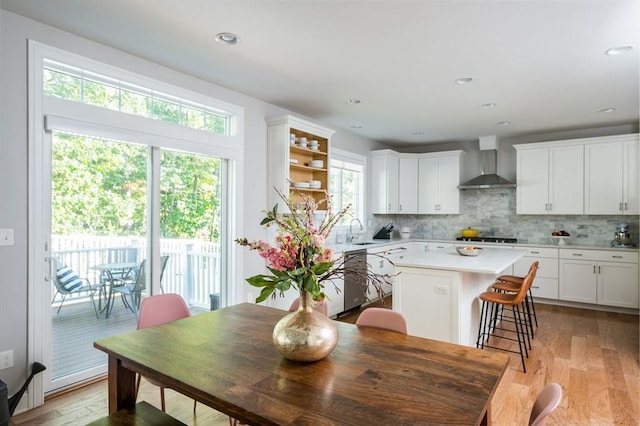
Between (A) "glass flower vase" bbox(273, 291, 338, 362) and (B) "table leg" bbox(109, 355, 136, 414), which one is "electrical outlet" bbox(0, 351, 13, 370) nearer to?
(B) "table leg" bbox(109, 355, 136, 414)

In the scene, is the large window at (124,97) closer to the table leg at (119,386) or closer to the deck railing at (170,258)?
the deck railing at (170,258)

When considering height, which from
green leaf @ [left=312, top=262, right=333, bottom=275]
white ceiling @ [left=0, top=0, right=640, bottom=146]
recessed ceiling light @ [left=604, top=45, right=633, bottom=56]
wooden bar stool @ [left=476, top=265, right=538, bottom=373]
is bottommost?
wooden bar stool @ [left=476, top=265, right=538, bottom=373]

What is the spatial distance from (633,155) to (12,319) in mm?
7199

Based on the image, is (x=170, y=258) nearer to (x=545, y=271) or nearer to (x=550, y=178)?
(x=545, y=271)

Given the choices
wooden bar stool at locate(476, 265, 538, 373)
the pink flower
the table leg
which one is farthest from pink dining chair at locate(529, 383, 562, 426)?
wooden bar stool at locate(476, 265, 538, 373)

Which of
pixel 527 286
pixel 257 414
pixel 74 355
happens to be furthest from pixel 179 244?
pixel 527 286

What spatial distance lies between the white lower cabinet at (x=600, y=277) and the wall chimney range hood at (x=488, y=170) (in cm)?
141

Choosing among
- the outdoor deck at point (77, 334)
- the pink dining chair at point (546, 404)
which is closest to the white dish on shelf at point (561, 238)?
the pink dining chair at point (546, 404)

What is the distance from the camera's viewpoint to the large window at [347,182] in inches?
232

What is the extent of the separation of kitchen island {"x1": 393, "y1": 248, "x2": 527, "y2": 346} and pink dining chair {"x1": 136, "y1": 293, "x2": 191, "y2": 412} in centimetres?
198

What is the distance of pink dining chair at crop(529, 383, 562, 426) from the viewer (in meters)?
1.10

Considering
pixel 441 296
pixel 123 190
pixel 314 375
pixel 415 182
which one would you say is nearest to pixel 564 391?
pixel 441 296

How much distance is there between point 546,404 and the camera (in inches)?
45.8

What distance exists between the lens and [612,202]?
5.32 meters
